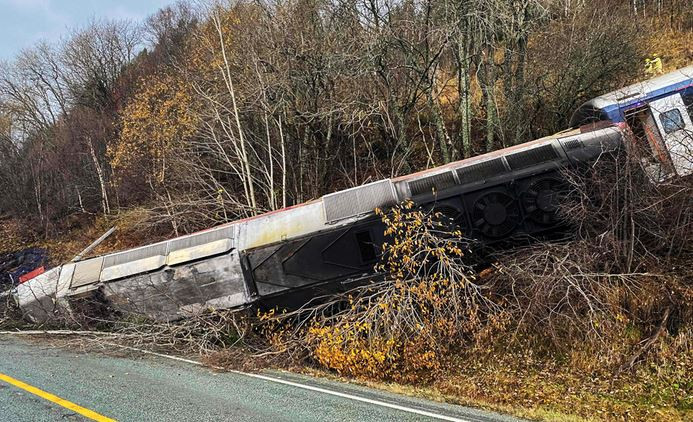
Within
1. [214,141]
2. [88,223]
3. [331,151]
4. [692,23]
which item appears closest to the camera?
[214,141]

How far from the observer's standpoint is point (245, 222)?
9922 mm

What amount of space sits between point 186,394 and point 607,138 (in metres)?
8.53

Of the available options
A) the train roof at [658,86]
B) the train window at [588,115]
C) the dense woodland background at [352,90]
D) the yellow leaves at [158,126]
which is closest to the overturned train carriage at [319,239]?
the train window at [588,115]

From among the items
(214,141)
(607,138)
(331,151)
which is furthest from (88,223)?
(607,138)

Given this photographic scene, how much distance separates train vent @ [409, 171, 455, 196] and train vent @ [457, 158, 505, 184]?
215mm

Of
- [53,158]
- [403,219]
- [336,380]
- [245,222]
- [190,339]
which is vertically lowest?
[336,380]

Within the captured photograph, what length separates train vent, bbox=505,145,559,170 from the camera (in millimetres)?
8836

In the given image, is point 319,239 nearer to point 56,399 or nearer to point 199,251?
point 199,251

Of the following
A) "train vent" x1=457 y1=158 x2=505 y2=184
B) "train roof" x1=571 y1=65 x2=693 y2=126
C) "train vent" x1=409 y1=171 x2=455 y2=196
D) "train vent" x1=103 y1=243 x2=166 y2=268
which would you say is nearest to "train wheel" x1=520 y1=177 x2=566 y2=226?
"train vent" x1=457 y1=158 x2=505 y2=184

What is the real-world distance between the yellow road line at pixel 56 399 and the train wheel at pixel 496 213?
675cm

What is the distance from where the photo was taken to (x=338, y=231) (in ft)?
28.9

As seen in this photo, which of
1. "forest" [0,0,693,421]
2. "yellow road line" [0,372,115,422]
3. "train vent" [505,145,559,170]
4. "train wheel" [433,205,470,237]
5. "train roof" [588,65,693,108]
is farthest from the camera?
"train roof" [588,65,693,108]

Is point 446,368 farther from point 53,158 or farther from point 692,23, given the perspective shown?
point 53,158

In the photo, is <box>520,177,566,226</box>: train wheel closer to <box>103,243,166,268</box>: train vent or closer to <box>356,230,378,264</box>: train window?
<box>356,230,378,264</box>: train window
